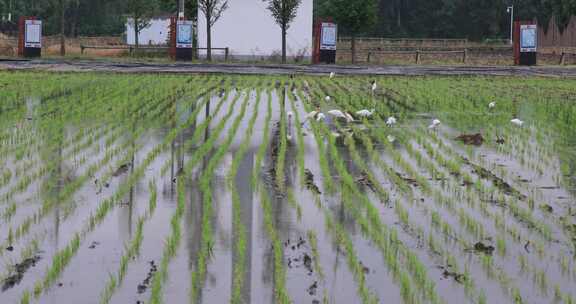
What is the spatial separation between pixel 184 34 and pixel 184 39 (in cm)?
40

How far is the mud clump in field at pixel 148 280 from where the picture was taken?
6.26m

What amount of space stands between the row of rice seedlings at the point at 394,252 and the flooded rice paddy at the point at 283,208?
0.02 meters

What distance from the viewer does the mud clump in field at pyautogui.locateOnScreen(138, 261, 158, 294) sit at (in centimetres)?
626

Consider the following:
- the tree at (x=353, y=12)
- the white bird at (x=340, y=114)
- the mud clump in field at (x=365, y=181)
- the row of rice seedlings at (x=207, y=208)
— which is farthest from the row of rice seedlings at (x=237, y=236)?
the tree at (x=353, y=12)

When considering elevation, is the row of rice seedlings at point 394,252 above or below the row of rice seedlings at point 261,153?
below

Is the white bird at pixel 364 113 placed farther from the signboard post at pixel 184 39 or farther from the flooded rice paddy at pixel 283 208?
the signboard post at pixel 184 39

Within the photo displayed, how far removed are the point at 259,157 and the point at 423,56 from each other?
61.1 m

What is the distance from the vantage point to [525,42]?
5112 centimetres

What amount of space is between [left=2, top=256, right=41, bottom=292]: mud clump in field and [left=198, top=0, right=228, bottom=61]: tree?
45651mm

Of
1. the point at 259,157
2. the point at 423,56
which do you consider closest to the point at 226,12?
the point at 423,56

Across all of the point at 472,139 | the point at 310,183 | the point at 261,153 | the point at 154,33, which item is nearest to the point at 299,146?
the point at 261,153

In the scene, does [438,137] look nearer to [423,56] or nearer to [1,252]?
[1,252]

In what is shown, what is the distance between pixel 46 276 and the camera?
6.54m

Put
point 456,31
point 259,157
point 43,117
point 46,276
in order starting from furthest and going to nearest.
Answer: point 456,31 → point 43,117 → point 259,157 → point 46,276
